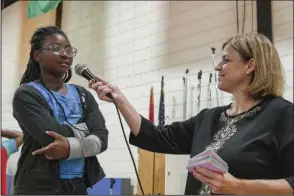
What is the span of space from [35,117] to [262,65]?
724 mm

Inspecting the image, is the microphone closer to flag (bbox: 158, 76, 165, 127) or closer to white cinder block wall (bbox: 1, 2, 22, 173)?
white cinder block wall (bbox: 1, 2, 22, 173)

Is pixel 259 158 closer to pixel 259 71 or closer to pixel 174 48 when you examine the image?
pixel 259 71

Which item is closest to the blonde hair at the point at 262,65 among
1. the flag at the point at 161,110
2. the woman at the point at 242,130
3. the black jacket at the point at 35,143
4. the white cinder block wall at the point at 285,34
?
the woman at the point at 242,130

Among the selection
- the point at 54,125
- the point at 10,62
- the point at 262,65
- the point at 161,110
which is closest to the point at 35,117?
the point at 54,125

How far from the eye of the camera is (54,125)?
102 centimetres

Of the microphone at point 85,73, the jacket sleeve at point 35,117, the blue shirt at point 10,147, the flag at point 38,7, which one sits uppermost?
the flag at point 38,7

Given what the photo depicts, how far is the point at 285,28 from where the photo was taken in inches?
91.1

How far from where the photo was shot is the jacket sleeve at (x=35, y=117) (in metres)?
1.01

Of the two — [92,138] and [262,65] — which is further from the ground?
[262,65]

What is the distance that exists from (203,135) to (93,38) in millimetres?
759

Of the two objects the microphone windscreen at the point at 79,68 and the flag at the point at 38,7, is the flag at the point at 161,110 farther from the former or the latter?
the microphone windscreen at the point at 79,68

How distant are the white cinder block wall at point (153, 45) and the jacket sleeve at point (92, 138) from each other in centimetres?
4

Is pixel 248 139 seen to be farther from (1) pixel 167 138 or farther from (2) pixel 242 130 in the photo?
(1) pixel 167 138

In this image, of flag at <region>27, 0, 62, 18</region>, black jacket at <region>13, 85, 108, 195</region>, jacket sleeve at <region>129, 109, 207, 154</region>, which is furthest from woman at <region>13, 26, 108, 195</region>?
flag at <region>27, 0, 62, 18</region>
